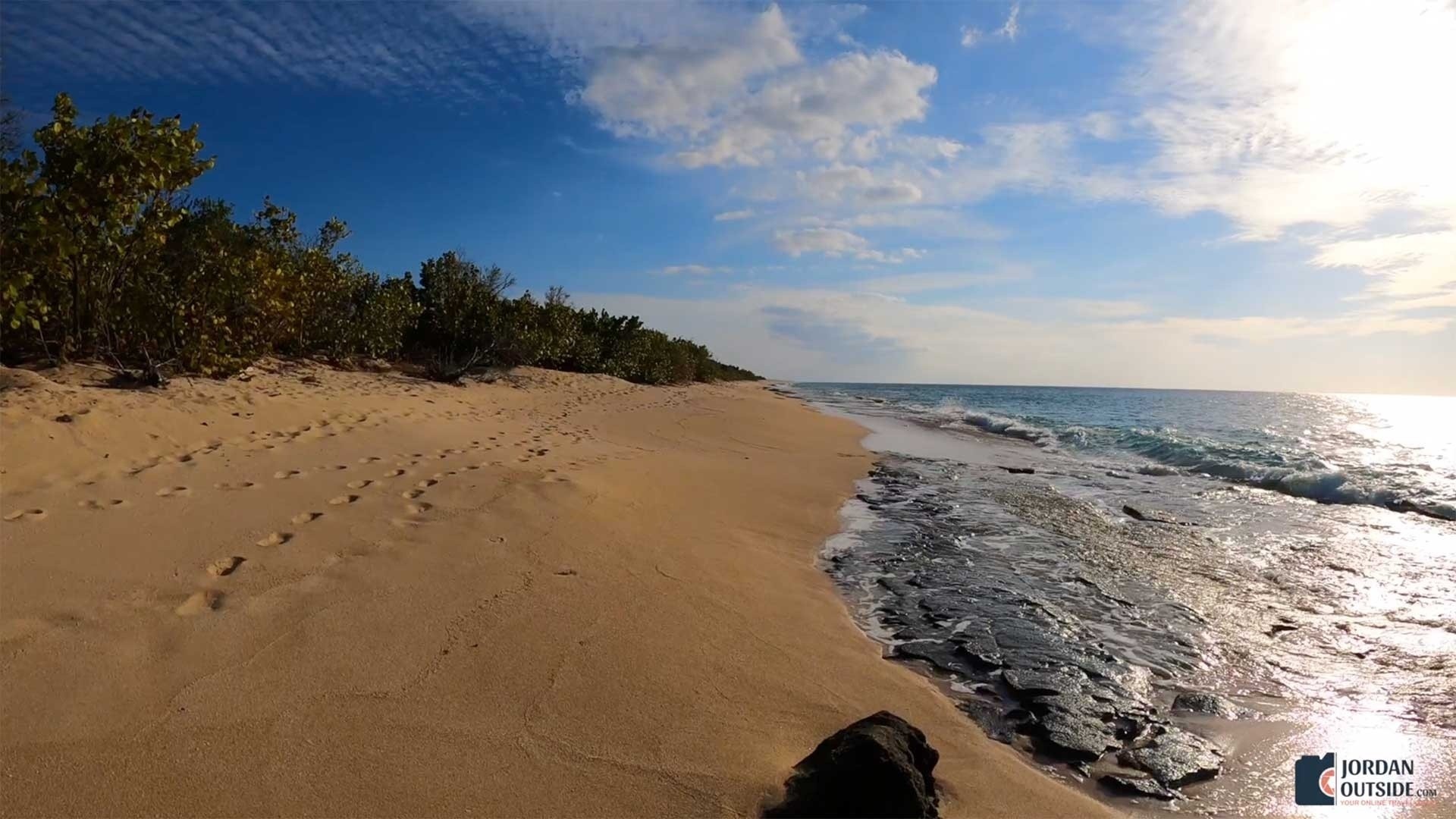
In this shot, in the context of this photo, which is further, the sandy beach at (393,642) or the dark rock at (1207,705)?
the dark rock at (1207,705)

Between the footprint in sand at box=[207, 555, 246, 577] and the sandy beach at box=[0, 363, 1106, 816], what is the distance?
28 millimetres

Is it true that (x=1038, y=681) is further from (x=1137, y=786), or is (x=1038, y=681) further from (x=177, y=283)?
(x=177, y=283)

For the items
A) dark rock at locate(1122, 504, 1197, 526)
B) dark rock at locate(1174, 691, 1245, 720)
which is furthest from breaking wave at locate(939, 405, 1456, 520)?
dark rock at locate(1174, 691, 1245, 720)

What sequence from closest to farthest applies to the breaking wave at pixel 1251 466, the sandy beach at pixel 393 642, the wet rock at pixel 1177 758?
1. the sandy beach at pixel 393 642
2. the wet rock at pixel 1177 758
3. the breaking wave at pixel 1251 466

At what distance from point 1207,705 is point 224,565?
5.56 meters

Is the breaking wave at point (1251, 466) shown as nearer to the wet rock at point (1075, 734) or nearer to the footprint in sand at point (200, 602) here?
the wet rock at point (1075, 734)

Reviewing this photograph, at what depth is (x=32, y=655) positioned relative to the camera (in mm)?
2975

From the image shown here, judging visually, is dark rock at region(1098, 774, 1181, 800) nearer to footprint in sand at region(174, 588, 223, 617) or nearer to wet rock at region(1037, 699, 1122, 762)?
wet rock at region(1037, 699, 1122, 762)

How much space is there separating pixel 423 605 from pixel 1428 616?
23.3 ft

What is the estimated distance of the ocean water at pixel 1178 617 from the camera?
3.33 meters

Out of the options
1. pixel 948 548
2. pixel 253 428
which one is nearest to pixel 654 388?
pixel 253 428

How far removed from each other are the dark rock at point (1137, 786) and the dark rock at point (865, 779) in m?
0.99

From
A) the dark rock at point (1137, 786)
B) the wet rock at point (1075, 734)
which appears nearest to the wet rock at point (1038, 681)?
the wet rock at point (1075, 734)

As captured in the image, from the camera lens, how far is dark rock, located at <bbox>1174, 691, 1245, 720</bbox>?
3.68 m
